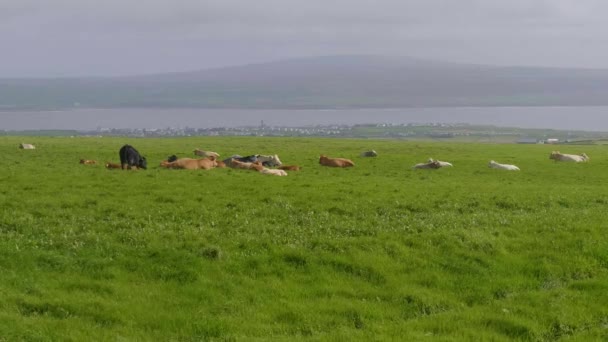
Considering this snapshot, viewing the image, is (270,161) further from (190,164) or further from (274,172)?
(190,164)

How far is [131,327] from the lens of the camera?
8.45m

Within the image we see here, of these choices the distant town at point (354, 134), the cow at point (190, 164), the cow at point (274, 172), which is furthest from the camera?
the distant town at point (354, 134)

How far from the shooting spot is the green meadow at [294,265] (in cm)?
869

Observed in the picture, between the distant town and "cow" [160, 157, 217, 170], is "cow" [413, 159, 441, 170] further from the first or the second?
the distant town

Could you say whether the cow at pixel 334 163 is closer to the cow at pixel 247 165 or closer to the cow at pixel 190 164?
the cow at pixel 247 165

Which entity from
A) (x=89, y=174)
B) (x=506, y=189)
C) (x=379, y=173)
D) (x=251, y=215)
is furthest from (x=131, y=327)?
(x=379, y=173)

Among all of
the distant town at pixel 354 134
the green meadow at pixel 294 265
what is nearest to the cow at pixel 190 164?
the green meadow at pixel 294 265

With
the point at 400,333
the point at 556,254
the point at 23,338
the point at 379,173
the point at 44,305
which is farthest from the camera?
the point at 379,173

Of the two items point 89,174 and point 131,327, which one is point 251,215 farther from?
point 89,174

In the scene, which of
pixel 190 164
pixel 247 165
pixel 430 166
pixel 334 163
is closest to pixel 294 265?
pixel 190 164

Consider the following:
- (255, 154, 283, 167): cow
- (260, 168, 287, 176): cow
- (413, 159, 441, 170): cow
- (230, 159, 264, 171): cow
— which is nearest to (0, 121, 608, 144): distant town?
(413, 159, 441, 170): cow

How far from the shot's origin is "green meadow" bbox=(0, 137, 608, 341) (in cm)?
869

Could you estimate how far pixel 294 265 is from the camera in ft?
36.4

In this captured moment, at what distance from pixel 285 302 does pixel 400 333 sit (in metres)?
1.97
